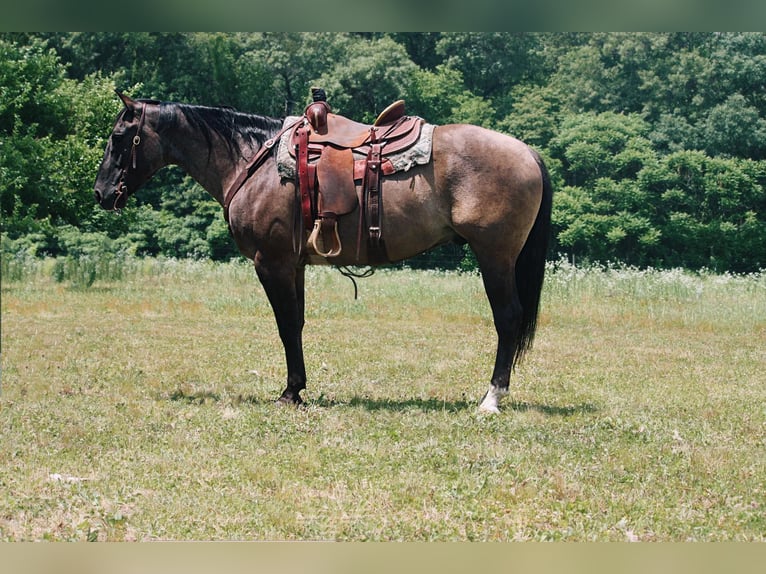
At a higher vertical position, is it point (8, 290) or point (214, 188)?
point (214, 188)

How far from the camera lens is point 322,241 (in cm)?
726

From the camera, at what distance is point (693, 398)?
8164 mm

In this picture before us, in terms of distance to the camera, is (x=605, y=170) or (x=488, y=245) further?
(x=605, y=170)

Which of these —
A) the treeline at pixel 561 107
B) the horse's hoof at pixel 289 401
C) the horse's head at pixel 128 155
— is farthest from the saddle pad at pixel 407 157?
the treeline at pixel 561 107

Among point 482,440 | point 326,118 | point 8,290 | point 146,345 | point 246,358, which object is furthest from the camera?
point 8,290

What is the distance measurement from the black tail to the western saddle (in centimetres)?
120

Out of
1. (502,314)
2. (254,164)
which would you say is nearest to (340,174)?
(254,164)

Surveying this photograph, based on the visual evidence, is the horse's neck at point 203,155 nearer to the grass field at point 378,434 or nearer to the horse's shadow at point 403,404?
the horse's shadow at point 403,404

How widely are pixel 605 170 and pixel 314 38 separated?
13438 mm

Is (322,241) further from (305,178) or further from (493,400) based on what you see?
(493,400)

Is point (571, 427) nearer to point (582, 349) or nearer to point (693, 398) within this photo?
point (693, 398)

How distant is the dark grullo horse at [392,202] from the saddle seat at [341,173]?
0.33 feet

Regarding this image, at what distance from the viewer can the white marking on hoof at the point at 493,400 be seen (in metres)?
7.12

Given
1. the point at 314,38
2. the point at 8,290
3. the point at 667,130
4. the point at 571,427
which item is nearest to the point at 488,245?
the point at 571,427
